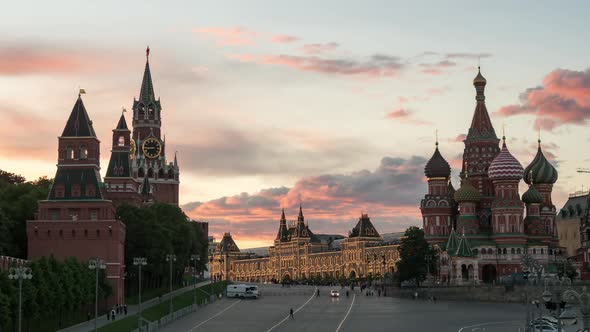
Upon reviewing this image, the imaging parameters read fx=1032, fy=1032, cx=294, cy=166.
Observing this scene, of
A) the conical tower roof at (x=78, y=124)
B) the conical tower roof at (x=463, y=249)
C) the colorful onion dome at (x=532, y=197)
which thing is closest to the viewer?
the conical tower roof at (x=78, y=124)

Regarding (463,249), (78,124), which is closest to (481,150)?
(463,249)

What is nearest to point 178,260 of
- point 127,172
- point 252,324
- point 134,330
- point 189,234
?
point 189,234

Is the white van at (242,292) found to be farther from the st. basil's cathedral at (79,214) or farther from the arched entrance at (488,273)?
the arched entrance at (488,273)

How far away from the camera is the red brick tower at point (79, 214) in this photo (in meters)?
112

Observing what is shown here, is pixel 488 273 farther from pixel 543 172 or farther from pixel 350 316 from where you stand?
pixel 350 316

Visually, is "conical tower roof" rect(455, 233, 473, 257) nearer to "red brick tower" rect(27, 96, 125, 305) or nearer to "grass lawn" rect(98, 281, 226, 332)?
"grass lawn" rect(98, 281, 226, 332)

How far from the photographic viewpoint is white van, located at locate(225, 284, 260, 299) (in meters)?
143

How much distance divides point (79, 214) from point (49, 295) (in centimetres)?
3236

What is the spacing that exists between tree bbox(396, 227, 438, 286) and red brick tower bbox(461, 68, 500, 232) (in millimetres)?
12159

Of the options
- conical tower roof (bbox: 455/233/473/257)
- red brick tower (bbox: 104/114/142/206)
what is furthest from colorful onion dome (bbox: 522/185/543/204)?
red brick tower (bbox: 104/114/142/206)

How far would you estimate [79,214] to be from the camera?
115 m

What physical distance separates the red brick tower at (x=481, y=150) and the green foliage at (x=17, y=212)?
251ft

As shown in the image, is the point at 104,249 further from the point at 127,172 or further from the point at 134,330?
the point at 127,172

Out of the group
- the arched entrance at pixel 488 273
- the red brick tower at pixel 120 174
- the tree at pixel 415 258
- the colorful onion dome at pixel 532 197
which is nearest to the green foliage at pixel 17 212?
the red brick tower at pixel 120 174
